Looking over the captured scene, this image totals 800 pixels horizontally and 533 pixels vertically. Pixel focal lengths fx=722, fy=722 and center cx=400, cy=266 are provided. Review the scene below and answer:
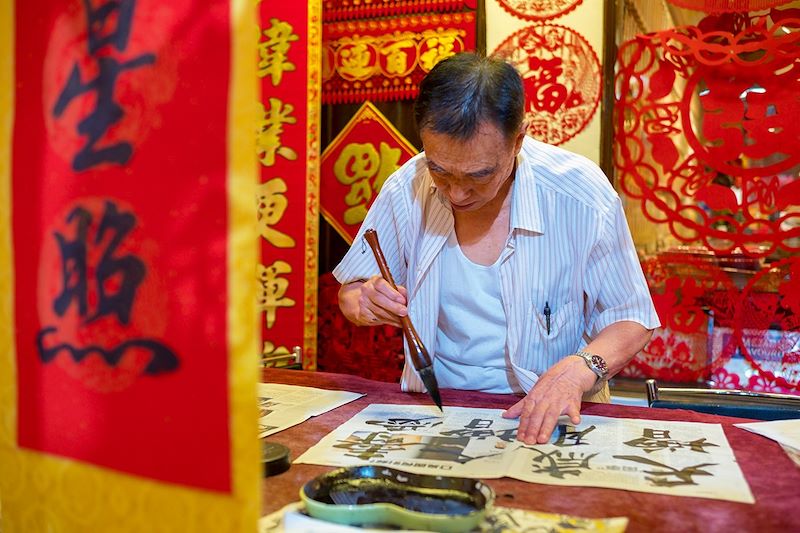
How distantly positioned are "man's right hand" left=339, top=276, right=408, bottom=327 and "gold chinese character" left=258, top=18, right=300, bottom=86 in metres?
1.97

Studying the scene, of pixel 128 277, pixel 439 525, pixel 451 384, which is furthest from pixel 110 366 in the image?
pixel 451 384

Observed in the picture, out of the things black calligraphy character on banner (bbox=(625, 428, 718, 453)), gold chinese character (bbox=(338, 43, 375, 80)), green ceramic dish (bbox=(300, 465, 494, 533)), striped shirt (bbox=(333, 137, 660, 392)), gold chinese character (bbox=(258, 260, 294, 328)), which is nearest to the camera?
green ceramic dish (bbox=(300, 465, 494, 533))

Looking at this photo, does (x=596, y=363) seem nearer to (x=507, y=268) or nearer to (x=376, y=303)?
(x=507, y=268)

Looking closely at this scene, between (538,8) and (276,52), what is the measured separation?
131cm

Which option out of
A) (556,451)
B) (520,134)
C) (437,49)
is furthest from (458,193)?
(437,49)

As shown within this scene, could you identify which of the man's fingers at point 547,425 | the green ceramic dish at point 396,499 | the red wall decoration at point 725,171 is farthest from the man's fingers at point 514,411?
the red wall decoration at point 725,171

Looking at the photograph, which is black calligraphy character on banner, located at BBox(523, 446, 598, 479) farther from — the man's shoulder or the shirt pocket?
the man's shoulder

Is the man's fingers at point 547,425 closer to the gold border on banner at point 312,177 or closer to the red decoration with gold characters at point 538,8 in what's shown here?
the gold border on banner at point 312,177

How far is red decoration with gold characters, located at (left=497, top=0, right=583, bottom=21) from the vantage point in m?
3.40

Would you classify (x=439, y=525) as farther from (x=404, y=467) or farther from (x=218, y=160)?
(x=218, y=160)

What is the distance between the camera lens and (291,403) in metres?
1.77

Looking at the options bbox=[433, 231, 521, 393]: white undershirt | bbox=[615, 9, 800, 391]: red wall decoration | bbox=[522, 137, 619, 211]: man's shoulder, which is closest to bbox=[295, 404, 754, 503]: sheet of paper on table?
bbox=[433, 231, 521, 393]: white undershirt

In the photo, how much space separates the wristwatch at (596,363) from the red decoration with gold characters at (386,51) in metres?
2.19

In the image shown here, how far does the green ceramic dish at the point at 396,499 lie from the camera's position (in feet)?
3.20
